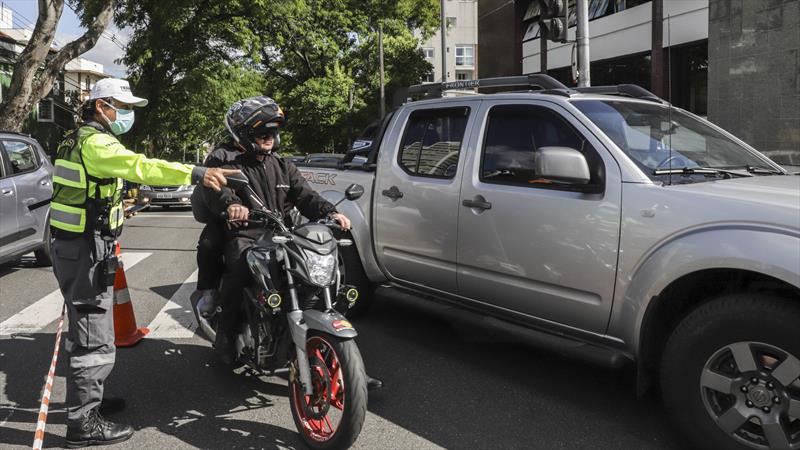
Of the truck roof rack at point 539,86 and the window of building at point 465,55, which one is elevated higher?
the window of building at point 465,55

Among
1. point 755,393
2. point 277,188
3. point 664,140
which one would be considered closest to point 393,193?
point 277,188

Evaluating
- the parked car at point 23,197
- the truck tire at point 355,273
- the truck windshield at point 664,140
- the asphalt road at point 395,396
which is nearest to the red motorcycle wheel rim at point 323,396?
the asphalt road at point 395,396

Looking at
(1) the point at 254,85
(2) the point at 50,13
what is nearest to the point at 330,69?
(1) the point at 254,85

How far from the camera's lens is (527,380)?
14.6 feet

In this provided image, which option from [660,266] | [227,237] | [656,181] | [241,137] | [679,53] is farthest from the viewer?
[679,53]

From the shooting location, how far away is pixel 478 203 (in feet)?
14.3

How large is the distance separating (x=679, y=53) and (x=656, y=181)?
608 inches

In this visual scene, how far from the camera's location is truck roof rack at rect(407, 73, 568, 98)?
15.8 feet

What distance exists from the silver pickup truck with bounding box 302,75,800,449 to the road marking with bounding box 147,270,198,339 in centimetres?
177

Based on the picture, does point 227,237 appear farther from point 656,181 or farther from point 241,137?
point 656,181

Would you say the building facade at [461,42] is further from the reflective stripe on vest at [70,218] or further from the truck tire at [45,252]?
the reflective stripe on vest at [70,218]

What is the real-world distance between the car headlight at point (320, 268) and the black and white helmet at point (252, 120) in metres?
0.93

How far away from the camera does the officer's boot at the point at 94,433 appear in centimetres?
349

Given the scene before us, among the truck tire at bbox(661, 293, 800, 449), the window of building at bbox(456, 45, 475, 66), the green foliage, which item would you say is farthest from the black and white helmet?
the window of building at bbox(456, 45, 475, 66)
